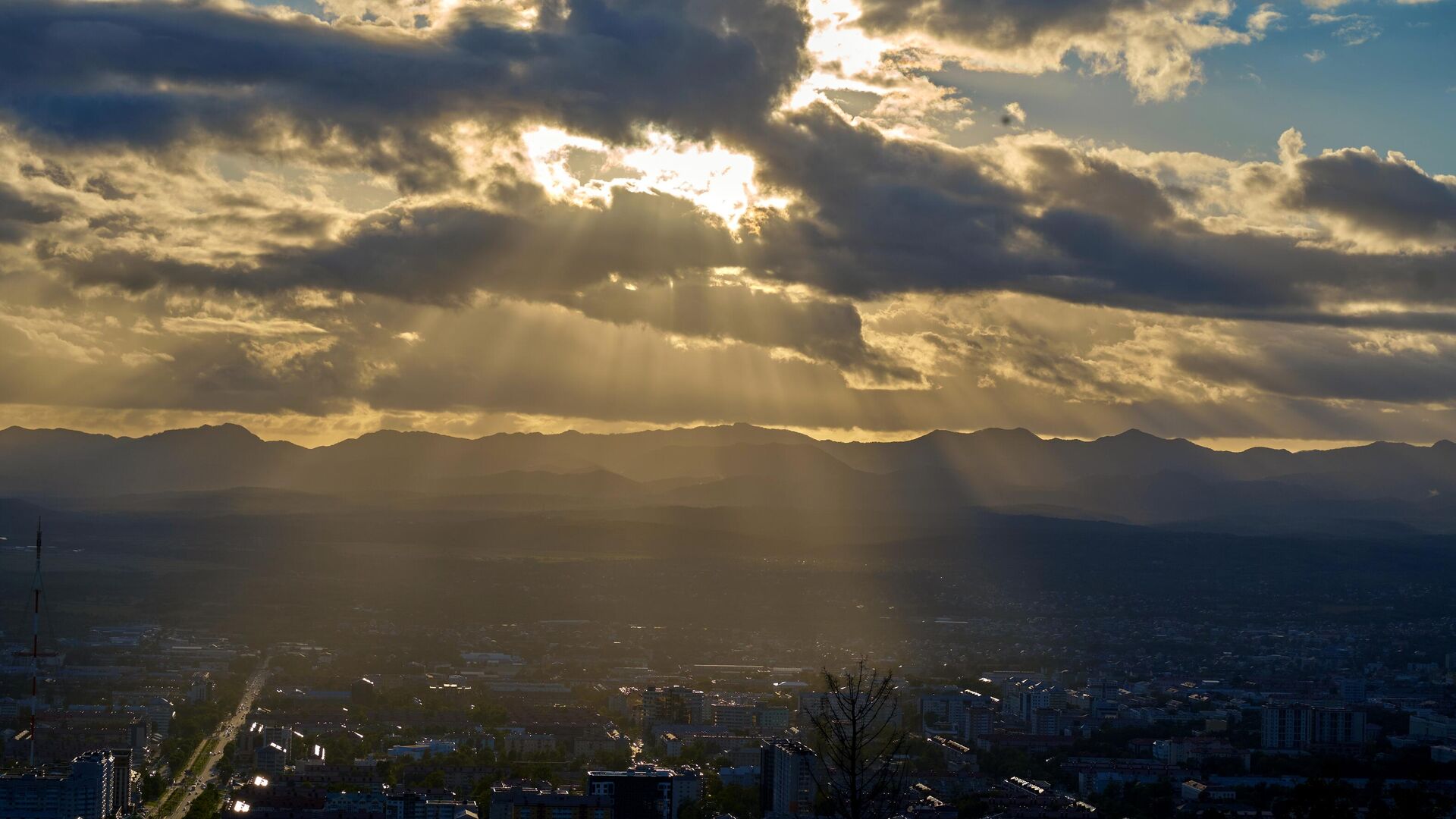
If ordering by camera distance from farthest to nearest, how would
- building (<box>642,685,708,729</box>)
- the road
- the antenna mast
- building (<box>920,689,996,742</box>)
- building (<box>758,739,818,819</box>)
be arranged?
1. building (<box>642,685,708,729</box>)
2. building (<box>920,689,996,742</box>)
3. the antenna mast
4. the road
5. building (<box>758,739,818,819</box>)

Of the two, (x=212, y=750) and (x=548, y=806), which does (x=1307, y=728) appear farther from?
(x=212, y=750)

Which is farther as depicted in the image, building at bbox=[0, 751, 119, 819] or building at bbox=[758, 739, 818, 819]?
building at bbox=[758, 739, 818, 819]

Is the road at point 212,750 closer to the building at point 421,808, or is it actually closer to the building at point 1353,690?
the building at point 421,808

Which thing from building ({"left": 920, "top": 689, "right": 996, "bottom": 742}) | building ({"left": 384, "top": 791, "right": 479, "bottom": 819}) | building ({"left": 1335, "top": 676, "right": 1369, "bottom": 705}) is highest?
building ({"left": 1335, "top": 676, "right": 1369, "bottom": 705})

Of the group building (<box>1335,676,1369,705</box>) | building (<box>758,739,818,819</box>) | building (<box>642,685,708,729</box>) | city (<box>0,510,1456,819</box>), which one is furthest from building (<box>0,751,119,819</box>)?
building (<box>1335,676,1369,705</box>)

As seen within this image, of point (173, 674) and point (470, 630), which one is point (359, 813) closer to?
point (173, 674)

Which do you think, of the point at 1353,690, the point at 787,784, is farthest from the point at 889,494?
the point at 787,784

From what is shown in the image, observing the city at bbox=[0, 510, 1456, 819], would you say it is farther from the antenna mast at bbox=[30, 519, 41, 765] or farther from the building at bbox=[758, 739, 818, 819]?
the antenna mast at bbox=[30, 519, 41, 765]
